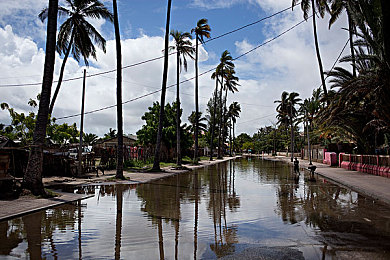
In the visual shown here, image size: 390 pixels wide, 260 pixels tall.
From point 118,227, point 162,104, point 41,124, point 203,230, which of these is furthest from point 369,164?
point 41,124

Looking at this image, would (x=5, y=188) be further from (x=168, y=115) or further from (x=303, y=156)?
(x=303, y=156)

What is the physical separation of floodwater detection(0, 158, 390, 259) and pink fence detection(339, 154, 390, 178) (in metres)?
11.0

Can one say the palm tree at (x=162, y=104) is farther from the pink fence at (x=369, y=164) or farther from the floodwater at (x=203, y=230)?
the pink fence at (x=369, y=164)

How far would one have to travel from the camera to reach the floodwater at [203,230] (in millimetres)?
5793

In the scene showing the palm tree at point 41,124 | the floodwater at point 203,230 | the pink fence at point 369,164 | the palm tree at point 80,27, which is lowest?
→ the floodwater at point 203,230

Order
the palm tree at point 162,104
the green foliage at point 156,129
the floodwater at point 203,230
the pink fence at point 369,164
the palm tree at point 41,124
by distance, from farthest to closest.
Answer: the green foliage at point 156,129, the palm tree at point 162,104, the pink fence at point 369,164, the palm tree at point 41,124, the floodwater at point 203,230

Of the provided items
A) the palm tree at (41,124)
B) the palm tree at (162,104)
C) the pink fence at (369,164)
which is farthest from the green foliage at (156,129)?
the palm tree at (41,124)

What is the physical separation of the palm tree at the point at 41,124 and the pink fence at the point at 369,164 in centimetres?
1973

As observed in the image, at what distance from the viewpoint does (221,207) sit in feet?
34.3

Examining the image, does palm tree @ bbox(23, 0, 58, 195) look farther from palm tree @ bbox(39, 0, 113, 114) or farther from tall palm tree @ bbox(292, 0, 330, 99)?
tall palm tree @ bbox(292, 0, 330, 99)

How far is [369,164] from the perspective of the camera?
24.4m

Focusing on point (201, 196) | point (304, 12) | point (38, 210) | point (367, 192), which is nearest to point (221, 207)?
→ point (201, 196)

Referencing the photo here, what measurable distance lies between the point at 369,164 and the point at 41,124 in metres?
22.7

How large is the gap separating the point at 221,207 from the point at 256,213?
1.33 meters
